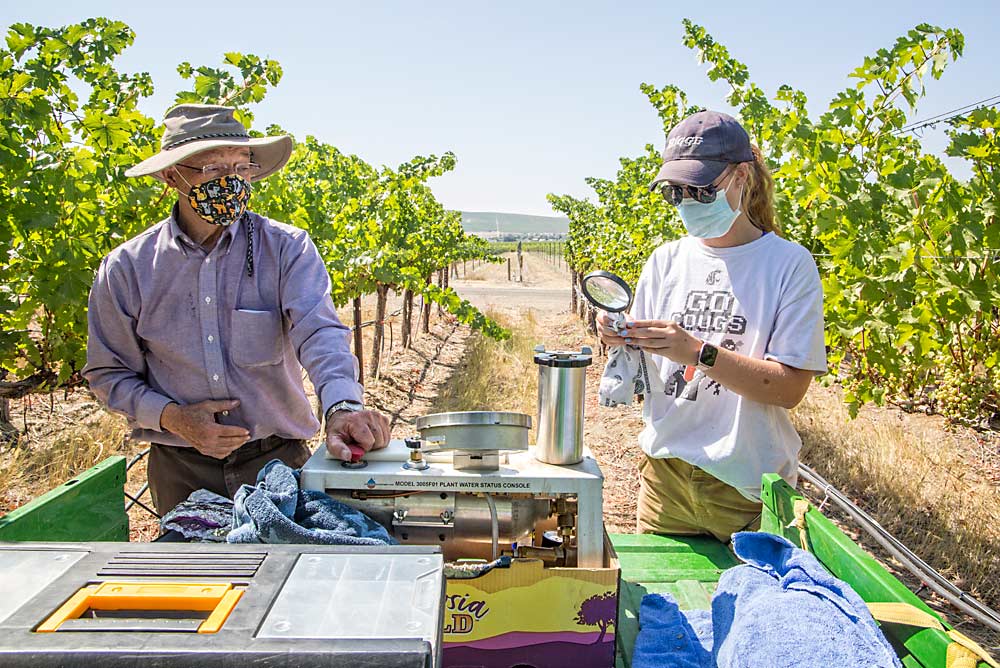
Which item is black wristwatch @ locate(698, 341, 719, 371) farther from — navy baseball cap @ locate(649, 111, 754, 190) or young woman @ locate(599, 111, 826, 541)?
navy baseball cap @ locate(649, 111, 754, 190)

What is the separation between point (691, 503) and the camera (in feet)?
7.23

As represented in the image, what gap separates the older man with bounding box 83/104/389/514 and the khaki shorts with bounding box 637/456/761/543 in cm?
101

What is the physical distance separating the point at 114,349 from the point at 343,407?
804 mm

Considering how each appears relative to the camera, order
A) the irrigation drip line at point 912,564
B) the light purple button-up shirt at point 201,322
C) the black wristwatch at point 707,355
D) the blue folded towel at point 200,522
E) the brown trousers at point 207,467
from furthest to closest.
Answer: the irrigation drip line at point 912,564 → the brown trousers at point 207,467 → the light purple button-up shirt at point 201,322 → the black wristwatch at point 707,355 → the blue folded towel at point 200,522

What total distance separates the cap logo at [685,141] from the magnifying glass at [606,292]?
0.49 m

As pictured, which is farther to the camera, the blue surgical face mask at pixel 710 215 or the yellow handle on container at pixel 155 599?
the blue surgical face mask at pixel 710 215

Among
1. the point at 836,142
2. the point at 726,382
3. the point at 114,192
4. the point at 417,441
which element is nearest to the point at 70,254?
the point at 114,192

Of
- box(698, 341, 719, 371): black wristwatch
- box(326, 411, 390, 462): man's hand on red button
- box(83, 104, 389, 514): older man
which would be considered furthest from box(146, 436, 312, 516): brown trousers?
box(698, 341, 719, 371): black wristwatch

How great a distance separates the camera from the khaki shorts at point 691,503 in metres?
2.17

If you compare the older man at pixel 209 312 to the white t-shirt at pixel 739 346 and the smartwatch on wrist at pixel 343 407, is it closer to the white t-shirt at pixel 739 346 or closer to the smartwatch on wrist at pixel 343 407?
the smartwatch on wrist at pixel 343 407

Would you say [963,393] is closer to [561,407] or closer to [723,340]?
[723,340]

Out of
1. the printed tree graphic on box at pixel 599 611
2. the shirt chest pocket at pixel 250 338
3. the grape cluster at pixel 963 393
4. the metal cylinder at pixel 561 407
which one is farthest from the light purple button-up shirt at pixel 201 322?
the grape cluster at pixel 963 393

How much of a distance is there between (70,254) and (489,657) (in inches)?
130

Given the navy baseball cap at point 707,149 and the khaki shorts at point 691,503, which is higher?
the navy baseball cap at point 707,149
